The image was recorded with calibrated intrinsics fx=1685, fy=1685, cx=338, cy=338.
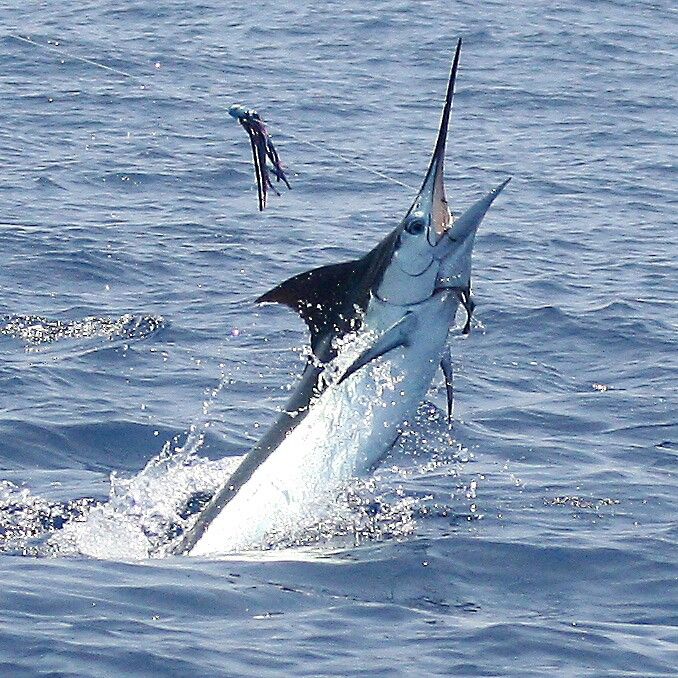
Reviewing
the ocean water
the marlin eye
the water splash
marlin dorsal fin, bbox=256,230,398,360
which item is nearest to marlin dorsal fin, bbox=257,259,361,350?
marlin dorsal fin, bbox=256,230,398,360

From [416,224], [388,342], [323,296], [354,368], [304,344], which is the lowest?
[304,344]

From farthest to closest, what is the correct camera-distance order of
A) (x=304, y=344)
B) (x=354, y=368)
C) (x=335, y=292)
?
(x=304, y=344) → (x=335, y=292) → (x=354, y=368)

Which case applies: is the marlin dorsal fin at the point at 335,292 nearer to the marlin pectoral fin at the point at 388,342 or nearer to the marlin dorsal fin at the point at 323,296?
the marlin dorsal fin at the point at 323,296

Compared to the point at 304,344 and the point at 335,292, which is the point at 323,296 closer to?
the point at 335,292

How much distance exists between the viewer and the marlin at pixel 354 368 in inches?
302

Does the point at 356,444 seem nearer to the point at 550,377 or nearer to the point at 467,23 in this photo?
the point at 550,377

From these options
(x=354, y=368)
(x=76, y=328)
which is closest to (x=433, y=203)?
(x=354, y=368)

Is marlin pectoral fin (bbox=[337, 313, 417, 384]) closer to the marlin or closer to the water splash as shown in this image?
the marlin

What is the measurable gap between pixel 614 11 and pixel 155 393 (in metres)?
17.3

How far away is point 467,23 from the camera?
82.1ft

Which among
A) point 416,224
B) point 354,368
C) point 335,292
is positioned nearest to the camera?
point 354,368

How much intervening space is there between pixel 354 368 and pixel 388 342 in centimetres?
22

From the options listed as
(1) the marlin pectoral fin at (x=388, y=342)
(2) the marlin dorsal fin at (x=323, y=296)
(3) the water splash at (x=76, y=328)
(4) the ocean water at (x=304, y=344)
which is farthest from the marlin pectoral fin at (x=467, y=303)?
(3) the water splash at (x=76, y=328)

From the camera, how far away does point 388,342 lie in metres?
7.61
